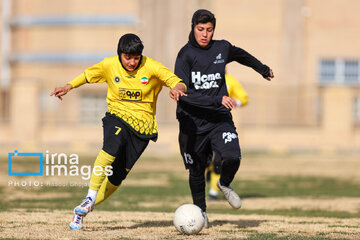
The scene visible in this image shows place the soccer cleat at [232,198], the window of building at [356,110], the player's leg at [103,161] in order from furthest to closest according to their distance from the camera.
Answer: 1. the window of building at [356,110]
2. the soccer cleat at [232,198]
3. the player's leg at [103,161]

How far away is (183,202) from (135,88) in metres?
5.46

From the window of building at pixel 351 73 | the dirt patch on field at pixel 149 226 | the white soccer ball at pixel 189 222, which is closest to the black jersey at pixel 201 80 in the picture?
the white soccer ball at pixel 189 222

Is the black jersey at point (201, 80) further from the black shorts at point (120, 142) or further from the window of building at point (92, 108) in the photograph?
the window of building at point (92, 108)

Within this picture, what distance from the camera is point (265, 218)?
11070 mm

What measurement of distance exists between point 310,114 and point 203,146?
1225 inches

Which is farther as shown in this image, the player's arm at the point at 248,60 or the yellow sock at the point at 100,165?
the player's arm at the point at 248,60

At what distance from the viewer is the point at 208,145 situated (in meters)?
9.60

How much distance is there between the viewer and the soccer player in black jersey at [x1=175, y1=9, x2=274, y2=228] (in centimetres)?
925

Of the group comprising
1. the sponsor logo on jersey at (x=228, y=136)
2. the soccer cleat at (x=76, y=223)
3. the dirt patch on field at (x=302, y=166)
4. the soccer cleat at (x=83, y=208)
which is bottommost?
the dirt patch on field at (x=302, y=166)

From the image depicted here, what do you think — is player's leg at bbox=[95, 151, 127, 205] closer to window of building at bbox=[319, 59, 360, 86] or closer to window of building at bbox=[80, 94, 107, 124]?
window of building at bbox=[80, 94, 107, 124]

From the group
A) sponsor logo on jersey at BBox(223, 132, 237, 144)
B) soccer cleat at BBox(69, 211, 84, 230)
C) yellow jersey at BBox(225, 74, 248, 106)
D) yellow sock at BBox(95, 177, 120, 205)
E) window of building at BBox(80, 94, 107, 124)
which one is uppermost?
yellow jersey at BBox(225, 74, 248, 106)

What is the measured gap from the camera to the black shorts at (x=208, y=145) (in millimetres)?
9273

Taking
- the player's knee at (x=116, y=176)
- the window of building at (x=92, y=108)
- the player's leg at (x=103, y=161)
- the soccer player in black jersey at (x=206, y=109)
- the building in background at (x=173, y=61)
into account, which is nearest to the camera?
the player's leg at (x=103, y=161)

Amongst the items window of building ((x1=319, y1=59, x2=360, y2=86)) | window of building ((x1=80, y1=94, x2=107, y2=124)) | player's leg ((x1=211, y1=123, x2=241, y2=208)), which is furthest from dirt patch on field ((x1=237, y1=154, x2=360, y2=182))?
window of building ((x1=319, y1=59, x2=360, y2=86))
